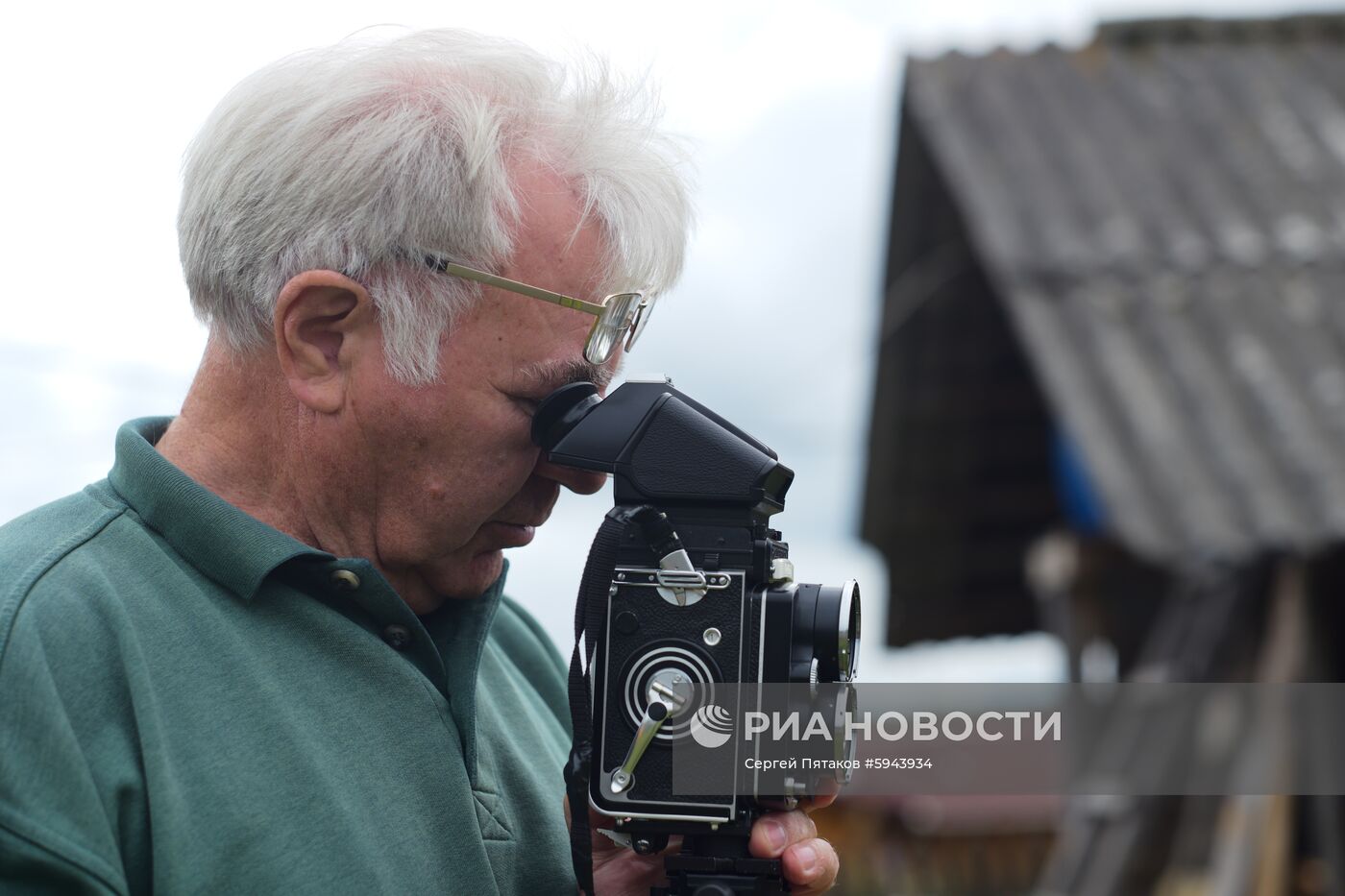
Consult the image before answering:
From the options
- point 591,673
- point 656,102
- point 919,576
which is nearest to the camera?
point 591,673

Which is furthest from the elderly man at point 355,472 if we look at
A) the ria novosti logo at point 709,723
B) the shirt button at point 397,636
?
the ria novosti logo at point 709,723

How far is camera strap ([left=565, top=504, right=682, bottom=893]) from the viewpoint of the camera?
1633mm

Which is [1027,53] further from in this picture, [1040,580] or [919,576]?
[919,576]

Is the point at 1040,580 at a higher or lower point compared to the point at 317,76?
lower

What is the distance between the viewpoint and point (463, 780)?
167 cm

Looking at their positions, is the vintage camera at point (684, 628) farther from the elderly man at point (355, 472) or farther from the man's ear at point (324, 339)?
the man's ear at point (324, 339)

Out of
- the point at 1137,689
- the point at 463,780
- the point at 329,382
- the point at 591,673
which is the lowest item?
the point at 1137,689

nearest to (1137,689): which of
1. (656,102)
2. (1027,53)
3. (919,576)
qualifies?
(919,576)

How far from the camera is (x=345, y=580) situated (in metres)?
1.62

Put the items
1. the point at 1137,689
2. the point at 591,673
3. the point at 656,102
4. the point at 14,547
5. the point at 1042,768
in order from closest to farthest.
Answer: the point at 14,547, the point at 591,673, the point at 656,102, the point at 1137,689, the point at 1042,768

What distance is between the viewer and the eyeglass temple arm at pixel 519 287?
167cm

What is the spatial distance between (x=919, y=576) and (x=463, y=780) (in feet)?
18.7

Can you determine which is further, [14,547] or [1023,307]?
[1023,307]

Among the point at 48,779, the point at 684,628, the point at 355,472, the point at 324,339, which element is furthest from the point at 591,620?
the point at 48,779
